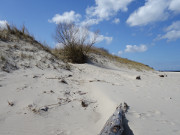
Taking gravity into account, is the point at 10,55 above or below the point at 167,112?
above

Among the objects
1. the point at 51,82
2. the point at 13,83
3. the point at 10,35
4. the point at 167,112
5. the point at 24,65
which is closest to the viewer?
the point at 167,112

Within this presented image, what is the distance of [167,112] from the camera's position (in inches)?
115

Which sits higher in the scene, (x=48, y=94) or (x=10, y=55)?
(x=10, y=55)

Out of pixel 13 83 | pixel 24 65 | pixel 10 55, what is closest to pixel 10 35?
pixel 10 55

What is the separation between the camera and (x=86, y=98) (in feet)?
12.3

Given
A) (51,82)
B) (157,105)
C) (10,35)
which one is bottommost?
(157,105)

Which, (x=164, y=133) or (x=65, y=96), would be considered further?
(x=65, y=96)

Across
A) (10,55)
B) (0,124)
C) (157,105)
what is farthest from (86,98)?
(10,55)

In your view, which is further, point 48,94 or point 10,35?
point 10,35

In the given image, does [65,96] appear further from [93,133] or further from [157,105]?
[157,105]

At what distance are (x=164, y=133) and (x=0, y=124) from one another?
8.79 ft

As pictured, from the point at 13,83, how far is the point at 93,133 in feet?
9.78

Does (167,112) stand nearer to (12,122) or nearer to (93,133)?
(93,133)

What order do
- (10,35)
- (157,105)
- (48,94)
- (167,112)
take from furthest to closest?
(10,35)
(48,94)
(157,105)
(167,112)
